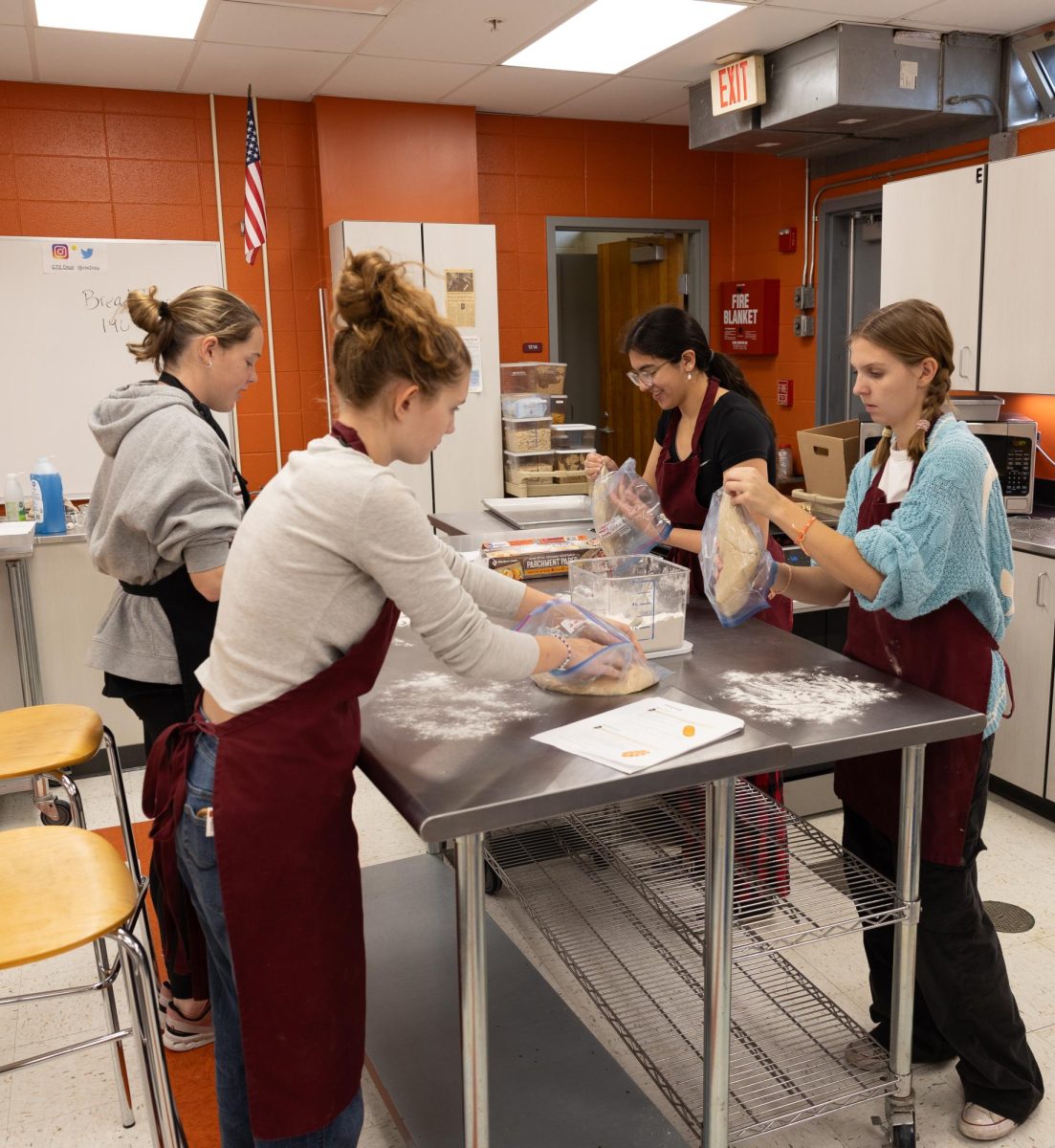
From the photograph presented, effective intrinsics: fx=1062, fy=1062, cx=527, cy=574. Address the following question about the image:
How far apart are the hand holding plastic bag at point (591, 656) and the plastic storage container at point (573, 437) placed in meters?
3.86

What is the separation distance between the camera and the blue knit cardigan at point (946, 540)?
187 centimetres

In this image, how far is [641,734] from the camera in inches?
64.5

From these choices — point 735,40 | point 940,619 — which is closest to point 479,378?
point 735,40

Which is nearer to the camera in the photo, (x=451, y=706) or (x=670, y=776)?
(x=670, y=776)

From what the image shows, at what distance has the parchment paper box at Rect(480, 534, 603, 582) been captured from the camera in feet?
8.87

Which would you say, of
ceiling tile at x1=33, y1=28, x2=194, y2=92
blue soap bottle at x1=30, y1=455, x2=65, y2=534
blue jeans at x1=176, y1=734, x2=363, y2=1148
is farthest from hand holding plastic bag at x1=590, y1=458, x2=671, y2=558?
ceiling tile at x1=33, y1=28, x2=194, y2=92

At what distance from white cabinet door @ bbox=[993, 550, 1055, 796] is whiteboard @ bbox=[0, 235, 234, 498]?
4.11 meters

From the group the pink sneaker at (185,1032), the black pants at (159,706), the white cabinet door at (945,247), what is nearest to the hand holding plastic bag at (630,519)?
the black pants at (159,706)

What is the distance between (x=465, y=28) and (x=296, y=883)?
3.96 meters

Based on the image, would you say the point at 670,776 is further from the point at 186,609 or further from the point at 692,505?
the point at 692,505

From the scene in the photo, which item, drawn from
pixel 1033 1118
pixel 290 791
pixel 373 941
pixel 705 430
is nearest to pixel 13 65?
pixel 705 430

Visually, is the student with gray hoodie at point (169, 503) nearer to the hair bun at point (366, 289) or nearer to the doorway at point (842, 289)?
the hair bun at point (366, 289)

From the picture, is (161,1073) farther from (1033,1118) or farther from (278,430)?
(278,430)

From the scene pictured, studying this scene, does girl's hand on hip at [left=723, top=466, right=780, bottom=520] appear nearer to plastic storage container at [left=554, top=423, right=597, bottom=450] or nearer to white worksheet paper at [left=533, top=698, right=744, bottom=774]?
white worksheet paper at [left=533, top=698, right=744, bottom=774]
